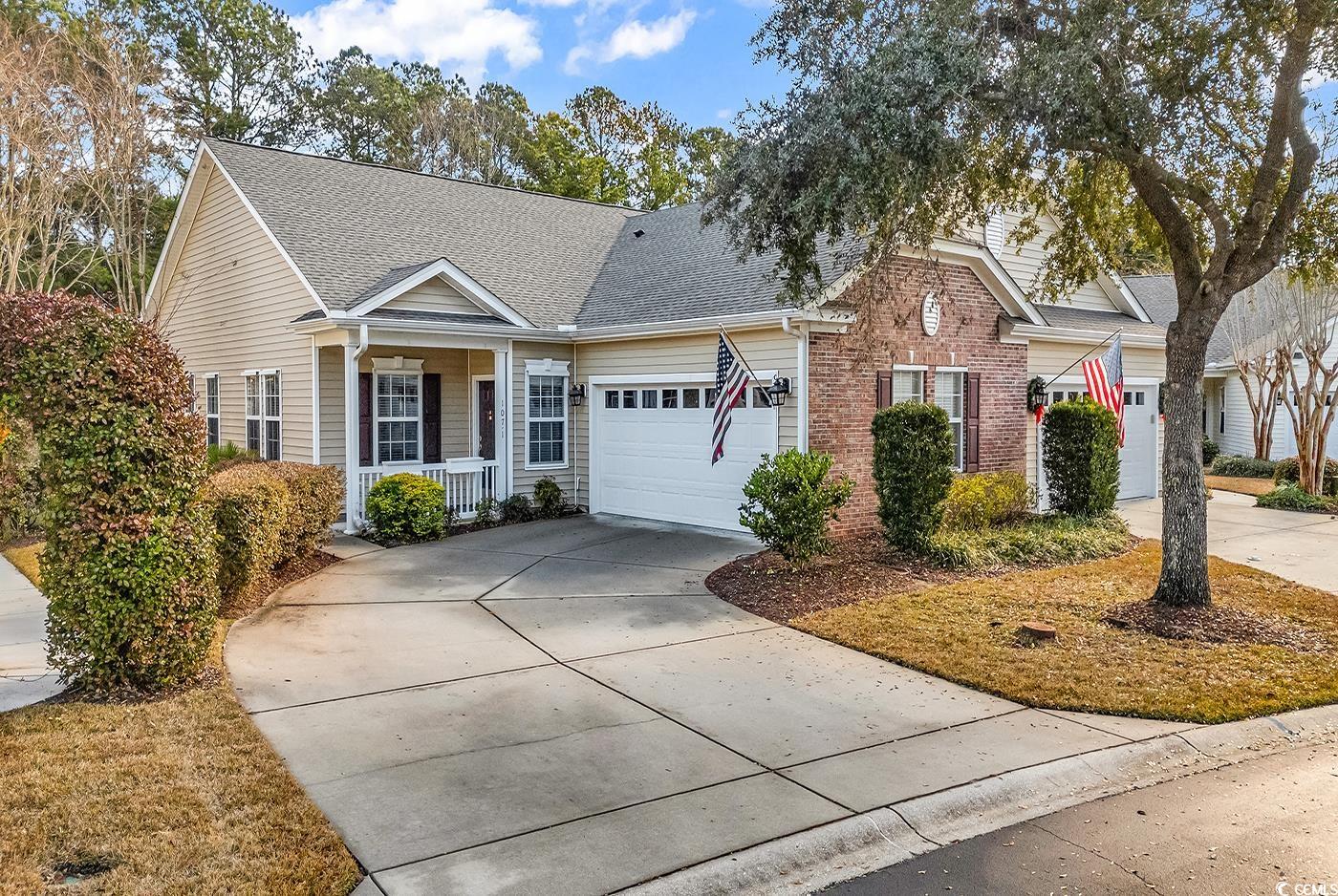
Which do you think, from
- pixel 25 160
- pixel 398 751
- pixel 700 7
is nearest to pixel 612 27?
pixel 700 7

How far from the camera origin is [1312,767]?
545 cm

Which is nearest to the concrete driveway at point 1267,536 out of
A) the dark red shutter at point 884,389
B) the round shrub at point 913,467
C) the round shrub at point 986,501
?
the round shrub at point 986,501

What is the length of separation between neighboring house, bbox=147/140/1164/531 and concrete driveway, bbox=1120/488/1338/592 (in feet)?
5.87

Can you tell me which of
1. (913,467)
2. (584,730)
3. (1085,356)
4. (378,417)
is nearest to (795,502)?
(913,467)

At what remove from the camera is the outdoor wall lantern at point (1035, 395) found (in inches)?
603

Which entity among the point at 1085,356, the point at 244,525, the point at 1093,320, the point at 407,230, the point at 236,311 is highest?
the point at 407,230

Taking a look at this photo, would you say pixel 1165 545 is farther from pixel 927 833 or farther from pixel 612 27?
pixel 612 27

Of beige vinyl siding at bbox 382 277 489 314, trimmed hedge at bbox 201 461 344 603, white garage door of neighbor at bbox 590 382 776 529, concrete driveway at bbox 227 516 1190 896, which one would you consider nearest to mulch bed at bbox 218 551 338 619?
trimmed hedge at bbox 201 461 344 603

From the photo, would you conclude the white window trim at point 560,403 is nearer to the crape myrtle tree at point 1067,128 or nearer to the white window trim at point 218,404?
the crape myrtle tree at point 1067,128

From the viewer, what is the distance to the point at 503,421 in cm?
1482

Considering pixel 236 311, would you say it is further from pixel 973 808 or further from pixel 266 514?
pixel 973 808

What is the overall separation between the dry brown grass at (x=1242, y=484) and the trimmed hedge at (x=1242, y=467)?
0.68 ft

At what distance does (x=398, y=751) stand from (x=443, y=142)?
33646 millimetres

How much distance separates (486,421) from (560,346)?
1.96 metres
